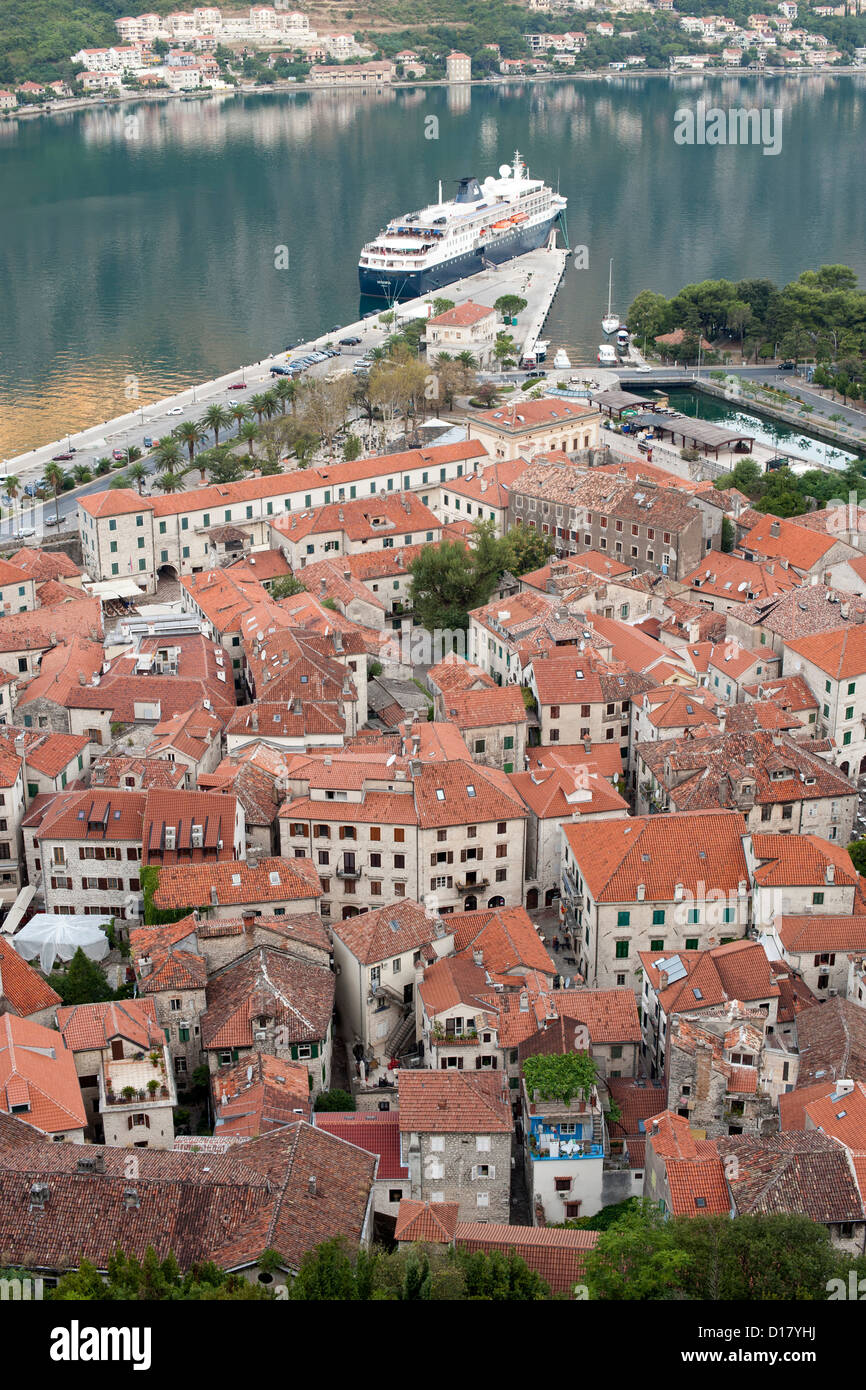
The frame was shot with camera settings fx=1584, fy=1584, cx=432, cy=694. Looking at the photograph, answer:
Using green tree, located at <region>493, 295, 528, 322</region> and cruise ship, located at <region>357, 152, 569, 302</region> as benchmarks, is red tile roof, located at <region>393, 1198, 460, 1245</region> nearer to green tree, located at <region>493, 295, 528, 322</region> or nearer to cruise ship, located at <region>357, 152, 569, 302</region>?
green tree, located at <region>493, 295, 528, 322</region>

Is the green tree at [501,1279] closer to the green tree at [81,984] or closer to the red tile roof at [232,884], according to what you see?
the green tree at [81,984]

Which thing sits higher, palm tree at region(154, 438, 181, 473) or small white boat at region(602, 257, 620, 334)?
small white boat at region(602, 257, 620, 334)

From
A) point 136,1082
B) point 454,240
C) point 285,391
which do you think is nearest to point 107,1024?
point 136,1082

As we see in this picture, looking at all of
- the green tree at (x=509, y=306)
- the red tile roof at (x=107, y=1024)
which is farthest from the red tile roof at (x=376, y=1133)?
the green tree at (x=509, y=306)

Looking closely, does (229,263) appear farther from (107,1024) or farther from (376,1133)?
(376,1133)

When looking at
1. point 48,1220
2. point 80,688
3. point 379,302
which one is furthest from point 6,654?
point 379,302

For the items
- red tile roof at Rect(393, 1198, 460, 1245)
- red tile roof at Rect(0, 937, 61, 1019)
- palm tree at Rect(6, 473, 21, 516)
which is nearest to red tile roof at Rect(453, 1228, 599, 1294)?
red tile roof at Rect(393, 1198, 460, 1245)
